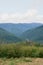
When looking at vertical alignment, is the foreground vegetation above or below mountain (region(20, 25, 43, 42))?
below

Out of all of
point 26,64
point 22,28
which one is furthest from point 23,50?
point 22,28

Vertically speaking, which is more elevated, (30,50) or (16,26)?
(16,26)

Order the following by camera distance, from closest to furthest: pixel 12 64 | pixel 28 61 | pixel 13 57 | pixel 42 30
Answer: pixel 12 64
pixel 28 61
pixel 13 57
pixel 42 30

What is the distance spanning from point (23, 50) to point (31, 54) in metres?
0.58

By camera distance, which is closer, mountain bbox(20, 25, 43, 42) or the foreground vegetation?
the foreground vegetation

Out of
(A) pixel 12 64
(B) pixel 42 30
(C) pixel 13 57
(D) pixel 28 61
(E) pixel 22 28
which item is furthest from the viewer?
(E) pixel 22 28

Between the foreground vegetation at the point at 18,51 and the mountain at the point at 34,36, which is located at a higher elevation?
the mountain at the point at 34,36

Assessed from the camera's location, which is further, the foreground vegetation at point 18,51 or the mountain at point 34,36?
the mountain at point 34,36

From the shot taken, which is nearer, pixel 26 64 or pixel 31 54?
pixel 26 64

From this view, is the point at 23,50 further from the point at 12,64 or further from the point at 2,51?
the point at 12,64

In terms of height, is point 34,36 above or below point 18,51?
above

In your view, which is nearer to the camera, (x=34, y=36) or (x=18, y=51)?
(x=18, y=51)

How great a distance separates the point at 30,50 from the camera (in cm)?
1279

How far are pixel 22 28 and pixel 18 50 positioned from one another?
41185mm
